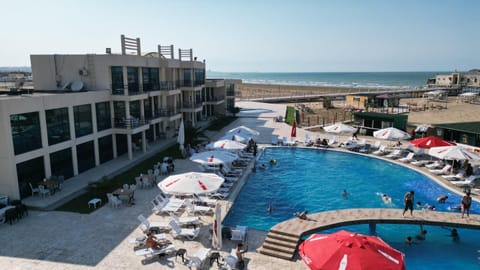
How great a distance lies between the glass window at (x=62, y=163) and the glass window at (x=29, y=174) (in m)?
0.85

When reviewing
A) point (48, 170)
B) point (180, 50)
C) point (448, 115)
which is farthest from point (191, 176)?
point (448, 115)

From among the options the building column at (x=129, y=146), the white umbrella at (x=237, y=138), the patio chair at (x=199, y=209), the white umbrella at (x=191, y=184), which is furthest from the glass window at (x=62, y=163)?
the white umbrella at (x=237, y=138)

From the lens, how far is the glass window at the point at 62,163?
20.4 metres

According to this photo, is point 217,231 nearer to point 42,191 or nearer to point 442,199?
point 42,191

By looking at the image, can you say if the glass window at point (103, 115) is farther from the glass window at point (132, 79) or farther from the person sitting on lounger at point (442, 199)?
the person sitting on lounger at point (442, 199)

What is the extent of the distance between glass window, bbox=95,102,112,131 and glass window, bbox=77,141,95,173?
1.65 meters

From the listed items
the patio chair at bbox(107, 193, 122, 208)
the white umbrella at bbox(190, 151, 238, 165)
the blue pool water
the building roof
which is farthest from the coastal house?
the building roof

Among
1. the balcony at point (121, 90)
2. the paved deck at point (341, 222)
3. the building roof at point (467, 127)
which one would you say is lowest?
the paved deck at point (341, 222)

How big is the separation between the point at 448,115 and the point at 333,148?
929 inches

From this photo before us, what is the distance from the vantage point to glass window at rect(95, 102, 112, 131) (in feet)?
80.1

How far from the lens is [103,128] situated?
2494 centimetres

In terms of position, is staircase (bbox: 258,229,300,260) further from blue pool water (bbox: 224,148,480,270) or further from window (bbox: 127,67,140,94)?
window (bbox: 127,67,140,94)

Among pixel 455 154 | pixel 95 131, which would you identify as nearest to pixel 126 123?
pixel 95 131

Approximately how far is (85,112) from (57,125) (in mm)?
2678
